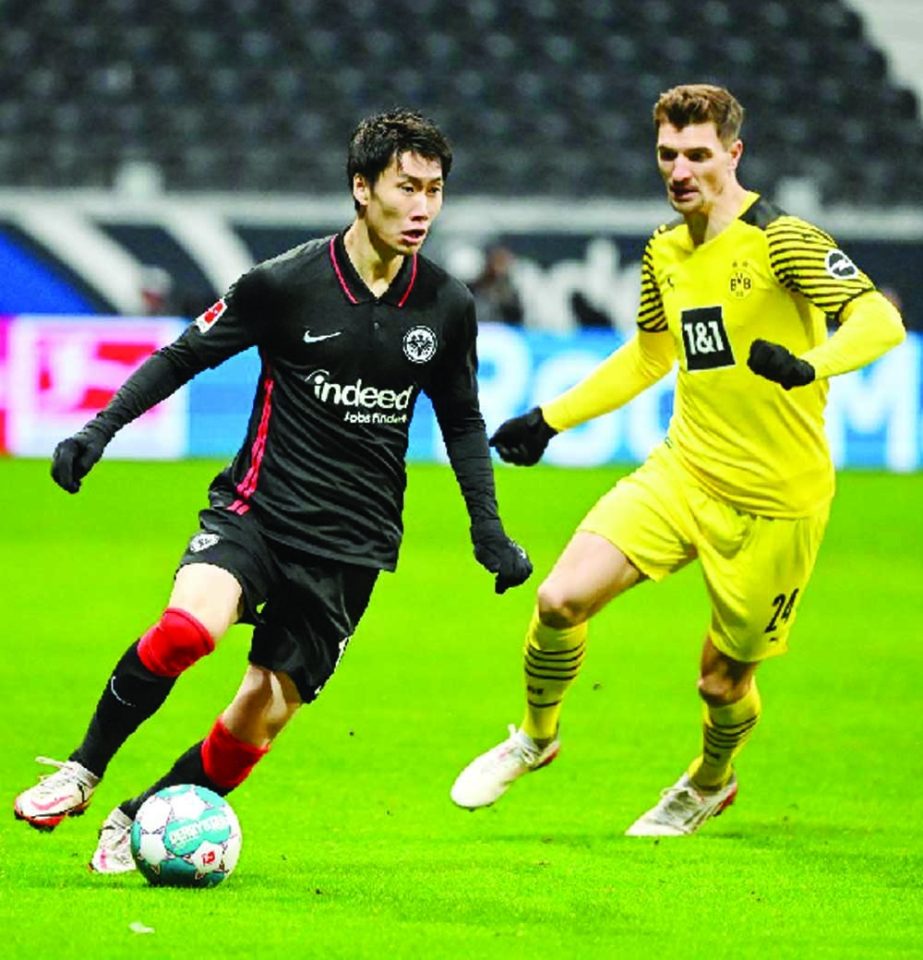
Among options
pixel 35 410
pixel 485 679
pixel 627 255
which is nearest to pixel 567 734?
pixel 485 679

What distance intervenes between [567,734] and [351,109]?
47.3ft

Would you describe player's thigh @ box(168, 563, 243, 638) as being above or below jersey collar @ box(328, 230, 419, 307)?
below

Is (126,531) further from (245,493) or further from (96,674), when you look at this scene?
(245,493)

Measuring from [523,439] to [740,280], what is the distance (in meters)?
0.87

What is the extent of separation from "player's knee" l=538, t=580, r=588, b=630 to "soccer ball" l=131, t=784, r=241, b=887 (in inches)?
53.5

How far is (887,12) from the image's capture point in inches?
949

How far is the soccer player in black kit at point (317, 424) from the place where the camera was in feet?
17.2

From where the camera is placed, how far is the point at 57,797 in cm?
490

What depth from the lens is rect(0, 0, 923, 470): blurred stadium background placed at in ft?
58.4

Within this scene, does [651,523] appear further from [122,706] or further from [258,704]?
[122,706]

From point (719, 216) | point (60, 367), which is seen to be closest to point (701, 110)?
point (719, 216)

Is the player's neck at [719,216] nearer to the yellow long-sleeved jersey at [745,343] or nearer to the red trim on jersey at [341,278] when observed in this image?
the yellow long-sleeved jersey at [745,343]

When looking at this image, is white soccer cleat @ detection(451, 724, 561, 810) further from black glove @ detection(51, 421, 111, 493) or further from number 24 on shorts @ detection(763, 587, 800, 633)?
black glove @ detection(51, 421, 111, 493)

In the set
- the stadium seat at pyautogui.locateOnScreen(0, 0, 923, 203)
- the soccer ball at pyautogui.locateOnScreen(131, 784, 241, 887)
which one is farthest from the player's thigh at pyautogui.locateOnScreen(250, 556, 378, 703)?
the stadium seat at pyautogui.locateOnScreen(0, 0, 923, 203)
